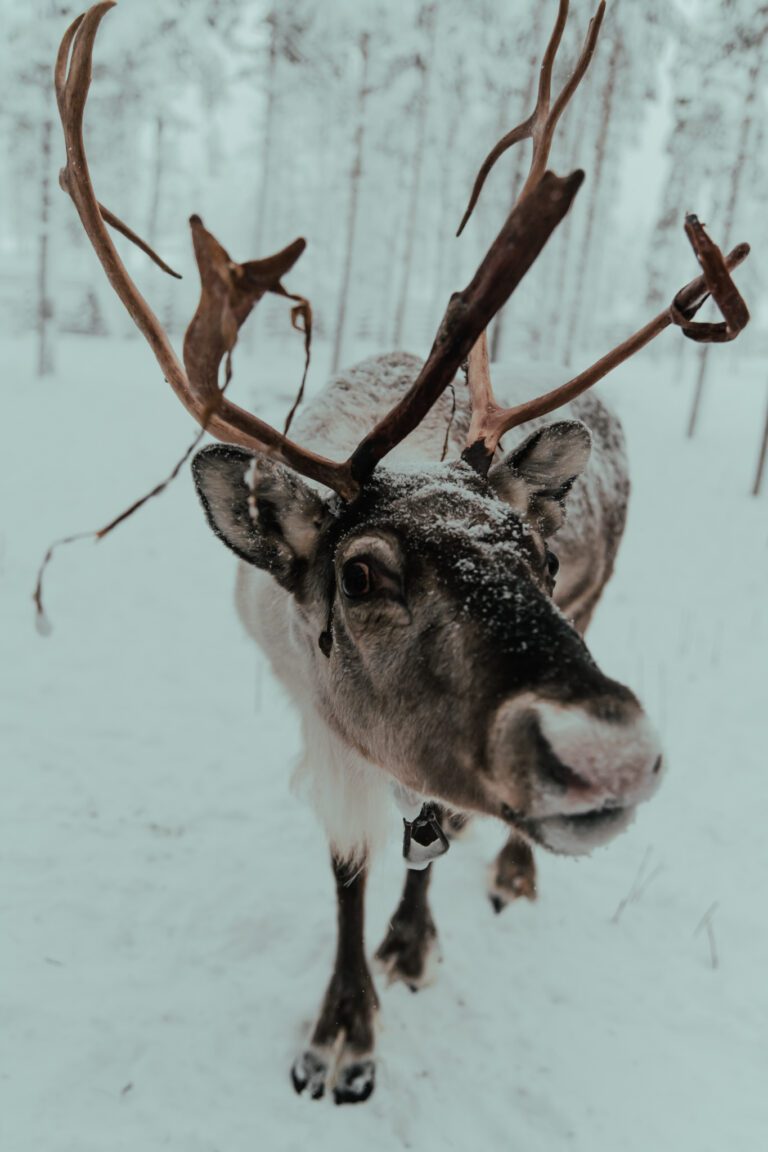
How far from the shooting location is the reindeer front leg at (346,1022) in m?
2.71

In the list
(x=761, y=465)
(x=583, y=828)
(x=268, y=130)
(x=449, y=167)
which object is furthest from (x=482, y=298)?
(x=449, y=167)

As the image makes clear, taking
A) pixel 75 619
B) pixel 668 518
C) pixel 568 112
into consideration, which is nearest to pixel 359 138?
pixel 568 112

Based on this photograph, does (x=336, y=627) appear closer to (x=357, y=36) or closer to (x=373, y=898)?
(x=373, y=898)

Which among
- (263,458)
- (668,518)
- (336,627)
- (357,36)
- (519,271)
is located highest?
(357,36)

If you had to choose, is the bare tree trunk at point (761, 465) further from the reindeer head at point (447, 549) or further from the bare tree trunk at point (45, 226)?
the bare tree trunk at point (45, 226)

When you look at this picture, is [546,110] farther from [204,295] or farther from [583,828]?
[583,828]

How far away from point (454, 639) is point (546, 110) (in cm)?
184

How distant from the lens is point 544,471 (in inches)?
91.9

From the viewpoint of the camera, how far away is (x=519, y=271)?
1582 mm

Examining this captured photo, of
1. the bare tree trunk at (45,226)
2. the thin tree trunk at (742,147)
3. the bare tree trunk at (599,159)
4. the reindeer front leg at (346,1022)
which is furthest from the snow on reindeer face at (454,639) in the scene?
the bare tree trunk at (599,159)

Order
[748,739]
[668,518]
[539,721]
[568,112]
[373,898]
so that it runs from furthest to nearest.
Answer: [568,112]
[668,518]
[748,739]
[373,898]
[539,721]

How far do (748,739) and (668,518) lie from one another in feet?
21.7

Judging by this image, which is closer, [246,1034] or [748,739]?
[246,1034]

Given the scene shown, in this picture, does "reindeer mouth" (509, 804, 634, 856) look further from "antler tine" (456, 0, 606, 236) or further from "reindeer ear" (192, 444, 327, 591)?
"antler tine" (456, 0, 606, 236)
